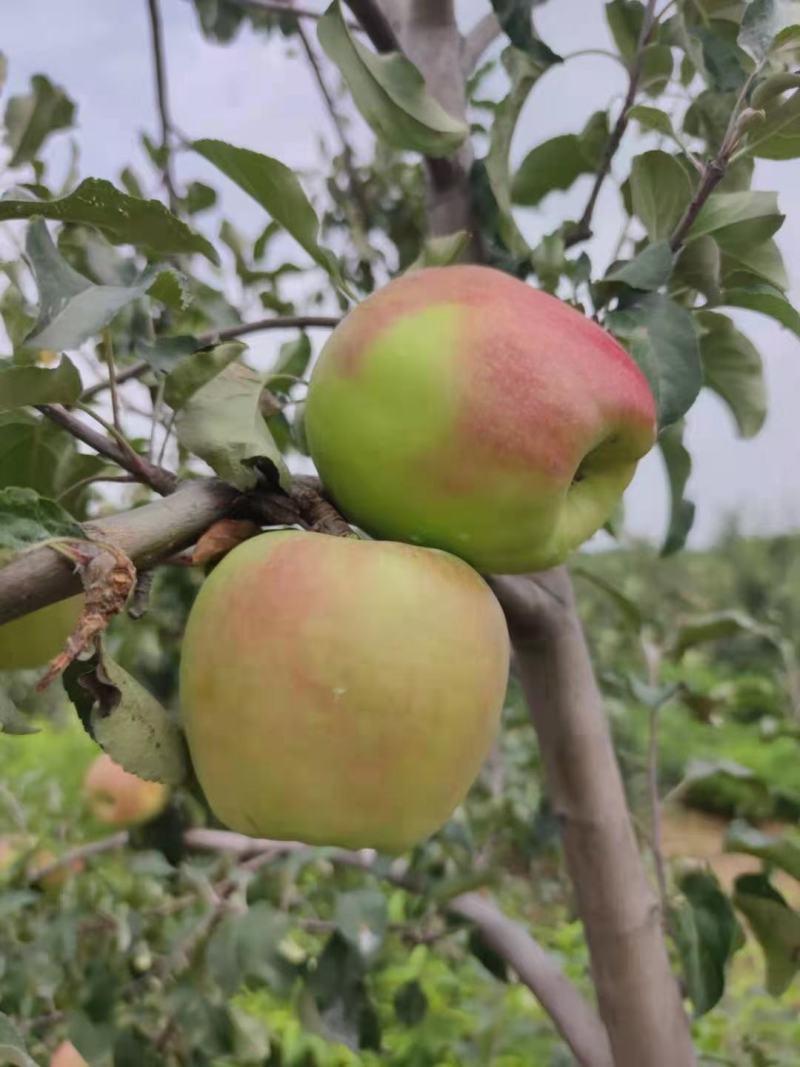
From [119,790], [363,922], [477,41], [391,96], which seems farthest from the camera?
[119,790]

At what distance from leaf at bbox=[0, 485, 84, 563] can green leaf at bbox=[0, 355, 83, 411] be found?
0.09 meters

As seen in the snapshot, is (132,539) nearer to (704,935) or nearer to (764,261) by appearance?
(764,261)

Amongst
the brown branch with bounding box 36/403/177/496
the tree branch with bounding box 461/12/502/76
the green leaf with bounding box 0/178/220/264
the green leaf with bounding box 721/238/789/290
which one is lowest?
the brown branch with bounding box 36/403/177/496

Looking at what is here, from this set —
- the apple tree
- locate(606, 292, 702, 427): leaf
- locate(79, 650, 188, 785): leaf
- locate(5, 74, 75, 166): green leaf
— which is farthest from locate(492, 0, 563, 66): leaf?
locate(79, 650, 188, 785): leaf

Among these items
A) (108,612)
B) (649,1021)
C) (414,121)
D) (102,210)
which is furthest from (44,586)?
(649,1021)

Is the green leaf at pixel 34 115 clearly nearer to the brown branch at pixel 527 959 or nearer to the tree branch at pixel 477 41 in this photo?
the tree branch at pixel 477 41

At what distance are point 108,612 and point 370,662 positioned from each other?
0.32 ft

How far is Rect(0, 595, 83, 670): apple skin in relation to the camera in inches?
19.5

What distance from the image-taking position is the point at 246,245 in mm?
947

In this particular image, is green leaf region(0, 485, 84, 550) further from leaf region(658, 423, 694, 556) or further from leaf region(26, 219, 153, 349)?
leaf region(658, 423, 694, 556)

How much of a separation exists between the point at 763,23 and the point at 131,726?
433mm

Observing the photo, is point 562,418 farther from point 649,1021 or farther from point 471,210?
point 649,1021

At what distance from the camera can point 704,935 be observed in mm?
692

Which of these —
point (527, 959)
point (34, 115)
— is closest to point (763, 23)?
point (34, 115)
